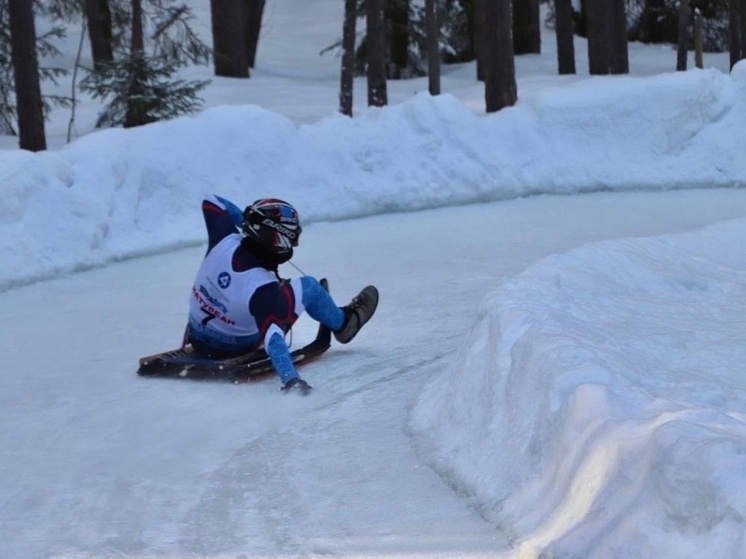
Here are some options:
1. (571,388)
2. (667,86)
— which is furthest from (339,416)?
(667,86)

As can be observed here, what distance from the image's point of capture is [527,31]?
33375 millimetres

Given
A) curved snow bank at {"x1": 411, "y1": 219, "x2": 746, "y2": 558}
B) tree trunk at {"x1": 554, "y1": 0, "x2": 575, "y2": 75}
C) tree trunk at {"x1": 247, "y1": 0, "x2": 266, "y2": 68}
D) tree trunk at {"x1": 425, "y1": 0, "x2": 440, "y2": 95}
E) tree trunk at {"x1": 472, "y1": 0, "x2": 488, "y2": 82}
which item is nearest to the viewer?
curved snow bank at {"x1": 411, "y1": 219, "x2": 746, "y2": 558}

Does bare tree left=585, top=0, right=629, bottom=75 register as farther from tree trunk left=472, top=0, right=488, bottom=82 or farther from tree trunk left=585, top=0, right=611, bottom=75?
tree trunk left=472, top=0, right=488, bottom=82

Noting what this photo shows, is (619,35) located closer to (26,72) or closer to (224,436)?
(26,72)

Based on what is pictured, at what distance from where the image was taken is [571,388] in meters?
4.63

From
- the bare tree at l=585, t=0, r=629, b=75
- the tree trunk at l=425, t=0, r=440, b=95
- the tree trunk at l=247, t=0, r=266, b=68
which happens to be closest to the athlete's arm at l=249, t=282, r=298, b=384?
the tree trunk at l=425, t=0, r=440, b=95

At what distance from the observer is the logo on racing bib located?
7.28m

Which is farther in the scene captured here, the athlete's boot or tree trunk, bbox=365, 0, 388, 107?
tree trunk, bbox=365, 0, 388, 107

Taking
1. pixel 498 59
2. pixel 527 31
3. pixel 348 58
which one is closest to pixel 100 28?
pixel 348 58

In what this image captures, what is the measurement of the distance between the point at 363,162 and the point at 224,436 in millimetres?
9625

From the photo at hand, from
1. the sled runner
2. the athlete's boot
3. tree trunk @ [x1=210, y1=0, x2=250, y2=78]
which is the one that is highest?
tree trunk @ [x1=210, y1=0, x2=250, y2=78]

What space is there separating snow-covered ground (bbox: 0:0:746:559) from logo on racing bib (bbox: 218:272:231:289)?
59 centimetres

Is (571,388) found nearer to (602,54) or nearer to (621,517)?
(621,517)

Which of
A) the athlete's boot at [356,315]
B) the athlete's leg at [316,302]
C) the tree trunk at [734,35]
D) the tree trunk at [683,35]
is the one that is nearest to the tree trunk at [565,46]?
the tree trunk at [683,35]
